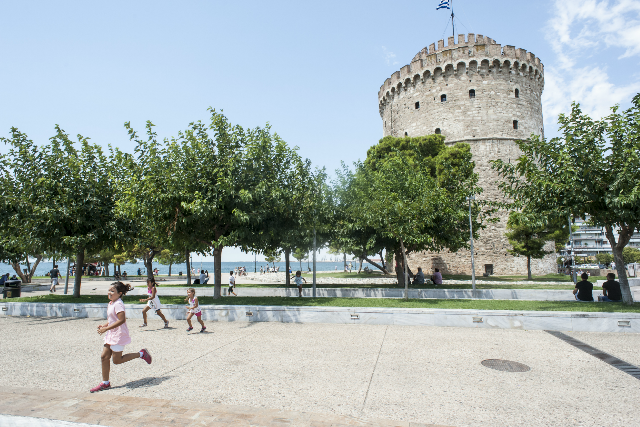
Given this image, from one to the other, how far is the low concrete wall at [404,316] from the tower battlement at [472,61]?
31959 mm

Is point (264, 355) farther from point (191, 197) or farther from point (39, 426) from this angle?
point (191, 197)

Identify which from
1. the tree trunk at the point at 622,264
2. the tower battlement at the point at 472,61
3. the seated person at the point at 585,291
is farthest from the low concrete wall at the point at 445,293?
the tower battlement at the point at 472,61

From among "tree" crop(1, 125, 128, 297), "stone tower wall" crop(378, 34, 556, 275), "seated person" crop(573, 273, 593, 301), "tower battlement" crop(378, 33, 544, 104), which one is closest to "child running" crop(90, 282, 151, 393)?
"tree" crop(1, 125, 128, 297)

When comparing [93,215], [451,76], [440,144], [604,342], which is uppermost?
[451,76]

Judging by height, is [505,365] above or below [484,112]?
below

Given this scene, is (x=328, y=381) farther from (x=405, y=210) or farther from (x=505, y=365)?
(x=405, y=210)

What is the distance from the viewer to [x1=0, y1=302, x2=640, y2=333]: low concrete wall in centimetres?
988

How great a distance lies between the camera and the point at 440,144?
109 ft

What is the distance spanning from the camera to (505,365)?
22.1 feet

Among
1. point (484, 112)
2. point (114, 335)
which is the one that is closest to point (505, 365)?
point (114, 335)

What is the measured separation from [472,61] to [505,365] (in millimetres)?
35857

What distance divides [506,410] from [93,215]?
16030mm

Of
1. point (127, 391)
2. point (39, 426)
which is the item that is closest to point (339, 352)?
point (127, 391)

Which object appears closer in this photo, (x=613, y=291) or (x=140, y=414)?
(x=140, y=414)
